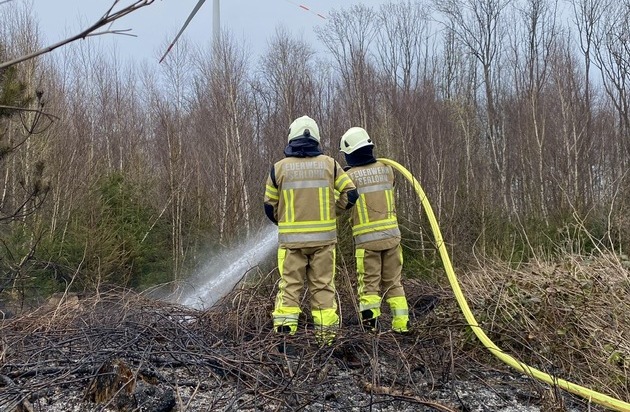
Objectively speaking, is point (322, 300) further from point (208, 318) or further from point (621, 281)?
point (621, 281)

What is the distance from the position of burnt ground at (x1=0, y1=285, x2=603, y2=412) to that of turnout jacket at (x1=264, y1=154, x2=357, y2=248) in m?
0.74

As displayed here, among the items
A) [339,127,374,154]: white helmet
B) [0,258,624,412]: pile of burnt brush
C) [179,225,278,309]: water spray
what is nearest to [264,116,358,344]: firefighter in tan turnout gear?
[0,258,624,412]: pile of burnt brush

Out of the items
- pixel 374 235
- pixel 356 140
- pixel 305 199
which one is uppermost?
pixel 356 140

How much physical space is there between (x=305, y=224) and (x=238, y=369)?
1.34 metres

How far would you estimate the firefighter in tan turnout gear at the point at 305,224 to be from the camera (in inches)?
163

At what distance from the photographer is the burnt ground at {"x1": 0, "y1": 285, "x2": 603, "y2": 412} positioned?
2.96 metres

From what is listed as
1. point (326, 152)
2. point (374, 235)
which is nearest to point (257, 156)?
point (326, 152)

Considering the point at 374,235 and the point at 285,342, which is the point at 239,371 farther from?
the point at 374,235

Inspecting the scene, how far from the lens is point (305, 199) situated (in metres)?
4.17

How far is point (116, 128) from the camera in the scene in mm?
16609

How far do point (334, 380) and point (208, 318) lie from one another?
5.86 feet

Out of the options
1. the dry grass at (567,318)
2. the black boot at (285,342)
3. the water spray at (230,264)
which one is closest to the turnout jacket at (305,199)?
the black boot at (285,342)

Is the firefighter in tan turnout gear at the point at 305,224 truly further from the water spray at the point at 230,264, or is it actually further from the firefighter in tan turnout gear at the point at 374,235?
the water spray at the point at 230,264

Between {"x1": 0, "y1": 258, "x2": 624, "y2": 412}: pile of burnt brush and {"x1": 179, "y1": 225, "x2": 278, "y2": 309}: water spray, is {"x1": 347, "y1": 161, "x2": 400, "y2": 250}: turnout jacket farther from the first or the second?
{"x1": 179, "y1": 225, "x2": 278, "y2": 309}: water spray
